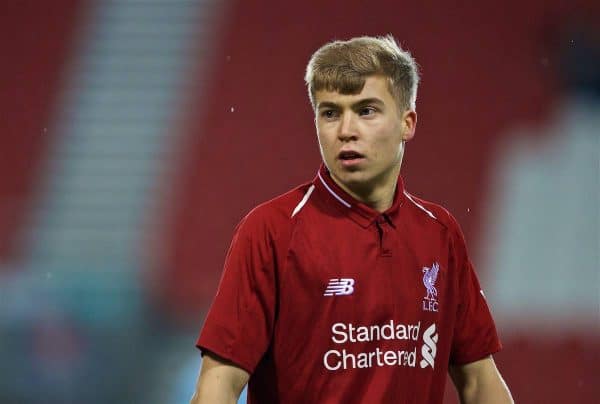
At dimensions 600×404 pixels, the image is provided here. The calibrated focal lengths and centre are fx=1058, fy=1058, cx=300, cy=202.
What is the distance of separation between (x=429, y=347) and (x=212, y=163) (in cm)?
238

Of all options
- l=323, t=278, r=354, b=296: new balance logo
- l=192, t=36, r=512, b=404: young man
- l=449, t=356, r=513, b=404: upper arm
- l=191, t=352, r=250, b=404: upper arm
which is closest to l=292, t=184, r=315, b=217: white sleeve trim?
l=192, t=36, r=512, b=404: young man

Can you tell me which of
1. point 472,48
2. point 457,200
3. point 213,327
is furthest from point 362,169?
point 472,48

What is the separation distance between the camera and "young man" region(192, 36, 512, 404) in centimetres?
149

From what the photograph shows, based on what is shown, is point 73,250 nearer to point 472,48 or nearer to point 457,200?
point 457,200

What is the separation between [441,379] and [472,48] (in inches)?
98.5

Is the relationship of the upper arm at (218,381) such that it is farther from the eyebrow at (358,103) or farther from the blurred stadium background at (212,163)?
the blurred stadium background at (212,163)

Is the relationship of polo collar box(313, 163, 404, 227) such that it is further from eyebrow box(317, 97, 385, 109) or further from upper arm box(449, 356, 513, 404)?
upper arm box(449, 356, 513, 404)

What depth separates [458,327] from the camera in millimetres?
1657

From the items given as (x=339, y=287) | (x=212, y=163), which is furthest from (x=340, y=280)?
(x=212, y=163)

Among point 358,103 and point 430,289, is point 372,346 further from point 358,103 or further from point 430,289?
point 358,103

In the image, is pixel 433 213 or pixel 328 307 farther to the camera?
pixel 433 213

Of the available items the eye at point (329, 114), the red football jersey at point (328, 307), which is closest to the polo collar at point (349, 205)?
the red football jersey at point (328, 307)

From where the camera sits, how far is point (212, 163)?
3879mm

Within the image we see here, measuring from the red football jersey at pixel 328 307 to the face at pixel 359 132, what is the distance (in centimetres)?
6
